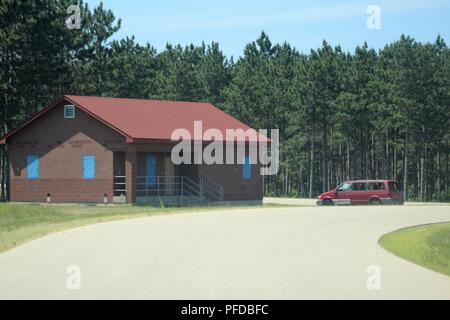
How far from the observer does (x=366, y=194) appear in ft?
156

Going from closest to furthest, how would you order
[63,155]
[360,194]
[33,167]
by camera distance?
[63,155]
[33,167]
[360,194]

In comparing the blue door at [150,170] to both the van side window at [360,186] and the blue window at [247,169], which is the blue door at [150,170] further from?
the van side window at [360,186]

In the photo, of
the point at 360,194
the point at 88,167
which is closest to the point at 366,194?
the point at 360,194

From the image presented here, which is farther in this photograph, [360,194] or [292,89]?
[292,89]

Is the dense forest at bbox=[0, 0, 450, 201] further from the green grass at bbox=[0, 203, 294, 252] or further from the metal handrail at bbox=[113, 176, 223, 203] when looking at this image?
the green grass at bbox=[0, 203, 294, 252]

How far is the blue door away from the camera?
45094 millimetres

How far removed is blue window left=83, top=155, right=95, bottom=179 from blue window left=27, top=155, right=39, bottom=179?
10.7 ft

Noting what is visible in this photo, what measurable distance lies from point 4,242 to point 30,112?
52.3 metres

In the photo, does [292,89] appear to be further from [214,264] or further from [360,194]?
[214,264]

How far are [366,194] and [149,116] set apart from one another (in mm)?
13156

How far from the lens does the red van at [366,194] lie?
155 feet

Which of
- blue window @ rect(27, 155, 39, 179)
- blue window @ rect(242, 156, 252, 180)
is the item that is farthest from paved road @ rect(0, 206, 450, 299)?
blue window @ rect(242, 156, 252, 180)
